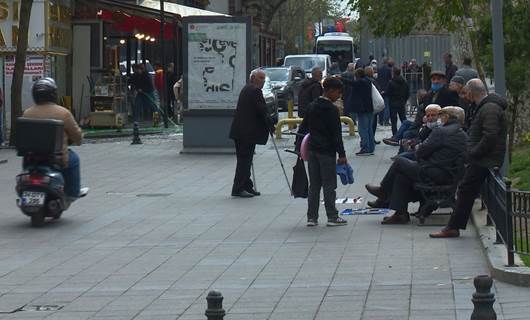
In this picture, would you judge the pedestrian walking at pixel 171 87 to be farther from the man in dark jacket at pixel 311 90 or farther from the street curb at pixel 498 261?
the street curb at pixel 498 261

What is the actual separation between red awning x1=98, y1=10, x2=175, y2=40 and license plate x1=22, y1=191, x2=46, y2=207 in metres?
20.1

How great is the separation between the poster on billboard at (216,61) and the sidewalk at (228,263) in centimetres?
593

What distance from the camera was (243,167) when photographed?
17344mm

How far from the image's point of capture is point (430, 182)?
45.4 ft

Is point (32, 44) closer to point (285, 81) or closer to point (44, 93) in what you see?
point (44, 93)

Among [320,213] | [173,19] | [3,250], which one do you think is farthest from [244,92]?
[173,19]

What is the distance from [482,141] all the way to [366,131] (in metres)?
12.0

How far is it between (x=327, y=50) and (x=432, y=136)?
53983 millimetres

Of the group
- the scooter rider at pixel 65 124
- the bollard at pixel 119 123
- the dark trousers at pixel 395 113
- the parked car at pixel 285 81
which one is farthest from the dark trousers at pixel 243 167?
the parked car at pixel 285 81

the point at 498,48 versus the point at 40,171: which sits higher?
the point at 498,48

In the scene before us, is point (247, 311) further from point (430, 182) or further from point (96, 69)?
point (96, 69)

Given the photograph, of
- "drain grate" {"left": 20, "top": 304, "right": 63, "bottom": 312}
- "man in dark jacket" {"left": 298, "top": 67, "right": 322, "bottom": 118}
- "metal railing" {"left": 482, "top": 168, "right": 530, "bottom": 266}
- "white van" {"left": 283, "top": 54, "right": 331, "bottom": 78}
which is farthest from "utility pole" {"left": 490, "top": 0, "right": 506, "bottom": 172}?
"white van" {"left": 283, "top": 54, "right": 331, "bottom": 78}

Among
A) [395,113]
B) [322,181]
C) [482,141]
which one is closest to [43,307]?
[482,141]

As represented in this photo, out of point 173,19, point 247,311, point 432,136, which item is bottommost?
point 247,311
